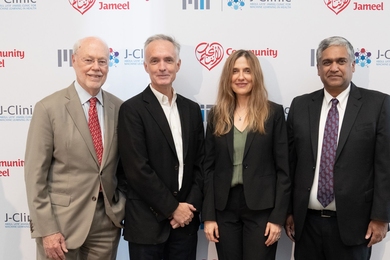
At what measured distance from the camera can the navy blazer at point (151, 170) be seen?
202 cm

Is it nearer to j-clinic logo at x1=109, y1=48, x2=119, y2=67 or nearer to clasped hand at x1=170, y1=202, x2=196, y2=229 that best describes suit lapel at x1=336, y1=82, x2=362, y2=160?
clasped hand at x1=170, y1=202, x2=196, y2=229

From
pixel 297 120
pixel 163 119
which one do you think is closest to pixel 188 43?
pixel 163 119

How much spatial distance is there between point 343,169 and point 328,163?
0.28ft

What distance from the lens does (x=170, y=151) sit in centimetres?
211

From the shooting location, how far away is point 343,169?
80.4 inches

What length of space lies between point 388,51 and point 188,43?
1.43 metres

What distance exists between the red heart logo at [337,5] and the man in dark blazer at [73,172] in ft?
5.33

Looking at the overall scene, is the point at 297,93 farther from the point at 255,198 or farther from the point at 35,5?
the point at 35,5

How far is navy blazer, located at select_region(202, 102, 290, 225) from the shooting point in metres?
2.06

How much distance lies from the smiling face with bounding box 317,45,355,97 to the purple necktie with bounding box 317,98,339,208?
0.20m

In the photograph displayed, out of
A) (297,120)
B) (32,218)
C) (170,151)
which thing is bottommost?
(32,218)

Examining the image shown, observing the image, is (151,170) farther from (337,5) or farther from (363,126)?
(337,5)

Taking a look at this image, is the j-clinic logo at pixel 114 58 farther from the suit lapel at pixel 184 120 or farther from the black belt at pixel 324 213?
the black belt at pixel 324 213

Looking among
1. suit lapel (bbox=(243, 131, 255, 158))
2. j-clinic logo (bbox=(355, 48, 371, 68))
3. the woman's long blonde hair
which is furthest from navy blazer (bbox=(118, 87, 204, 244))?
j-clinic logo (bbox=(355, 48, 371, 68))
